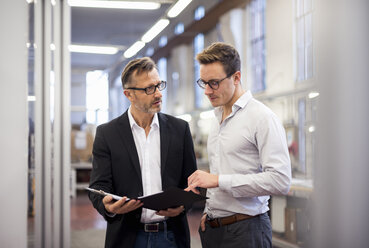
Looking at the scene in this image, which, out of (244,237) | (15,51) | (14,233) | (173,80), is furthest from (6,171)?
(173,80)

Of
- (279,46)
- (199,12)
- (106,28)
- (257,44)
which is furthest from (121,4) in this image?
(257,44)

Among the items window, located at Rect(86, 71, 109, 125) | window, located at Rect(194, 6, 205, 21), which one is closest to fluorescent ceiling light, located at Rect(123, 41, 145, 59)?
window, located at Rect(86, 71, 109, 125)

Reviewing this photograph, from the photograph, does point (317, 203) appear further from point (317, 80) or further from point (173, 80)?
point (173, 80)

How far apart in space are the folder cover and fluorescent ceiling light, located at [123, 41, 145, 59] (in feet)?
6.43

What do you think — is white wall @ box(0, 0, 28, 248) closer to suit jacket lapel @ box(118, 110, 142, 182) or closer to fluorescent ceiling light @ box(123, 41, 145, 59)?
suit jacket lapel @ box(118, 110, 142, 182)

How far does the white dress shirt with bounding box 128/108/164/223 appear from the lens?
1.92m

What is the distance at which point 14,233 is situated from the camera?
2418 millimetres

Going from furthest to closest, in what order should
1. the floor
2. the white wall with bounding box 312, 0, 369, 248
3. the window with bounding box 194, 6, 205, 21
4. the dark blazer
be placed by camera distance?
1. the window with bounding box 194, 6, 205, 21
2. the floor
3. the dark blazer
4. the white wall with bounding box 312, 0, 369, 248

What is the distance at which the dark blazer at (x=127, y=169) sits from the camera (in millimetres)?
1899

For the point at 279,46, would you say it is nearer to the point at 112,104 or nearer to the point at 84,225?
the point at 112,104

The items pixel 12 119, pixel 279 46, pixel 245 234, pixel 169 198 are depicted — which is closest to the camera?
pixel 169 198

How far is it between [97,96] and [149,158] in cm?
151

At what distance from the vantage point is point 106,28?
3.52m

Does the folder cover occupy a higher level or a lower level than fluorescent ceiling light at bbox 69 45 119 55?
lower
